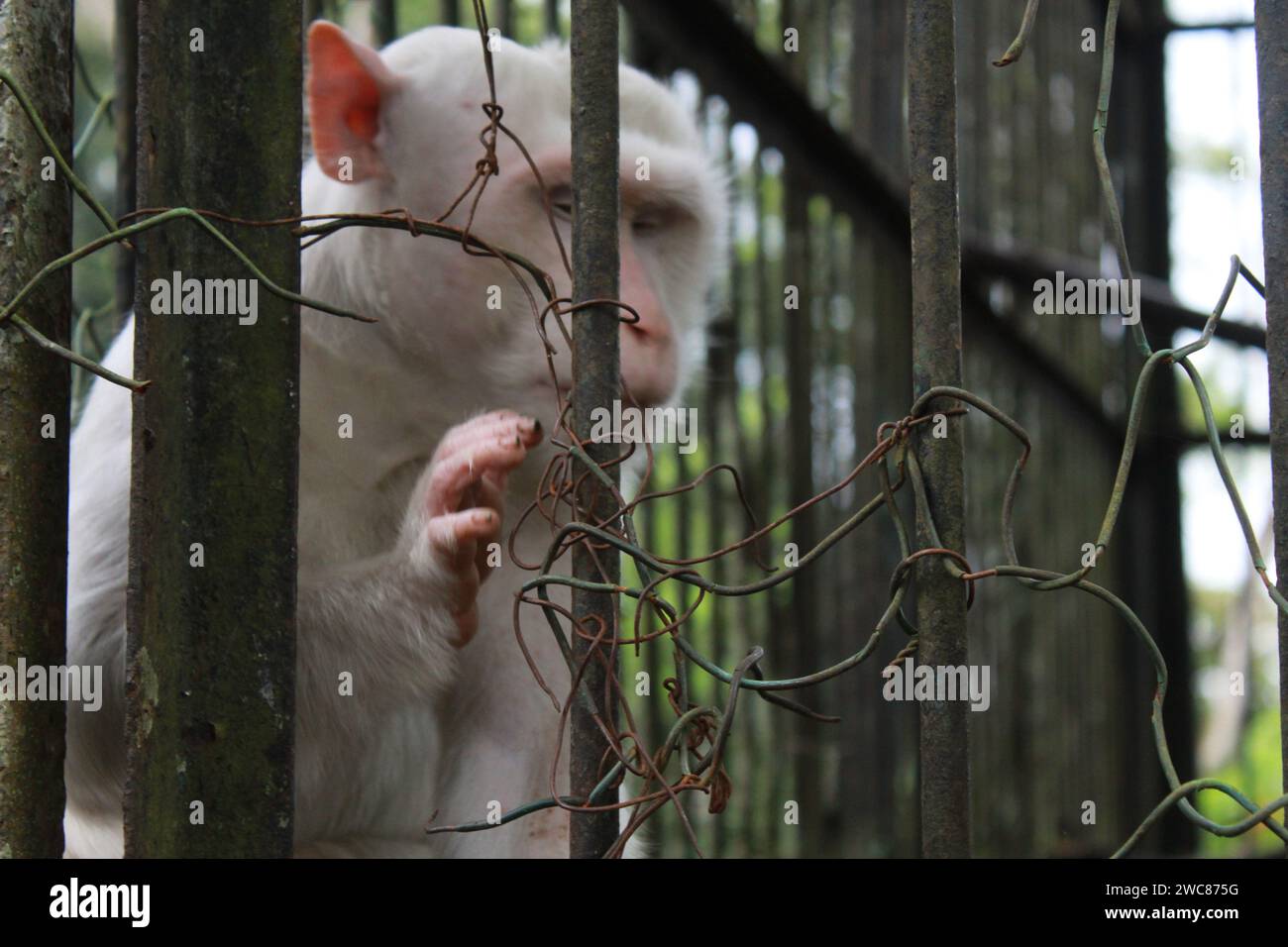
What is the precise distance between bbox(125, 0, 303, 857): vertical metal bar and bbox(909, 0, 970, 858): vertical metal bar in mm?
643

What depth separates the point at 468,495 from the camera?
76.2 inches

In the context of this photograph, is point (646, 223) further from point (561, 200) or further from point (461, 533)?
point (461, 533)

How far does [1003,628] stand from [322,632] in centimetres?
465

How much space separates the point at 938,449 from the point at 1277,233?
36cm

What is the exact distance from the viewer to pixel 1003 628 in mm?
6434

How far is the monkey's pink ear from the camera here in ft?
8.44

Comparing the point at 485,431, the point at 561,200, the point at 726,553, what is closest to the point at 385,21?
the point at 561,200

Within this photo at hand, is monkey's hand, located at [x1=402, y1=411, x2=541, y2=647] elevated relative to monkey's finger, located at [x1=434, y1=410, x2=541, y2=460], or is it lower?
lower

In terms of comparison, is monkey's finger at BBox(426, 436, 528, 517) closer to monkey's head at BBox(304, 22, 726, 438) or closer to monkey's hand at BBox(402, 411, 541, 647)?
monkey's hand at BBox(402, 411, 541, 647)

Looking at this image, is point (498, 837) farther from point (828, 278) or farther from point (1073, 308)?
point (828, 278)

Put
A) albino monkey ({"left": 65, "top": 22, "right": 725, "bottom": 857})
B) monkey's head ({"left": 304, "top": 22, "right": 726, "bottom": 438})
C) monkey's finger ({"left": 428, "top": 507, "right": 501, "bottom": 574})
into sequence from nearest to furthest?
monkey's finger ({"left": 428, "top": 507, "right": 501, "bottom": 574}) → albino monkey ({"left": 65, "top": 22, "right": 725, "bottom": 857}) → monkey's head ({"left": 304, "top": 22, "right": 726, "bottom": 438})

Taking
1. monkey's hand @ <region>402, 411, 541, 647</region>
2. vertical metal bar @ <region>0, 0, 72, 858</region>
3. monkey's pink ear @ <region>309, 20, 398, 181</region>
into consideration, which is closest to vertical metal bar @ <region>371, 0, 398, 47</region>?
monkey's pink ear @ <region>309, 20, 398, 181</region>

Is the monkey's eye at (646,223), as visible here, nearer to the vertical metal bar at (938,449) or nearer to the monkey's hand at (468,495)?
the monkey's hand at (468,495)
